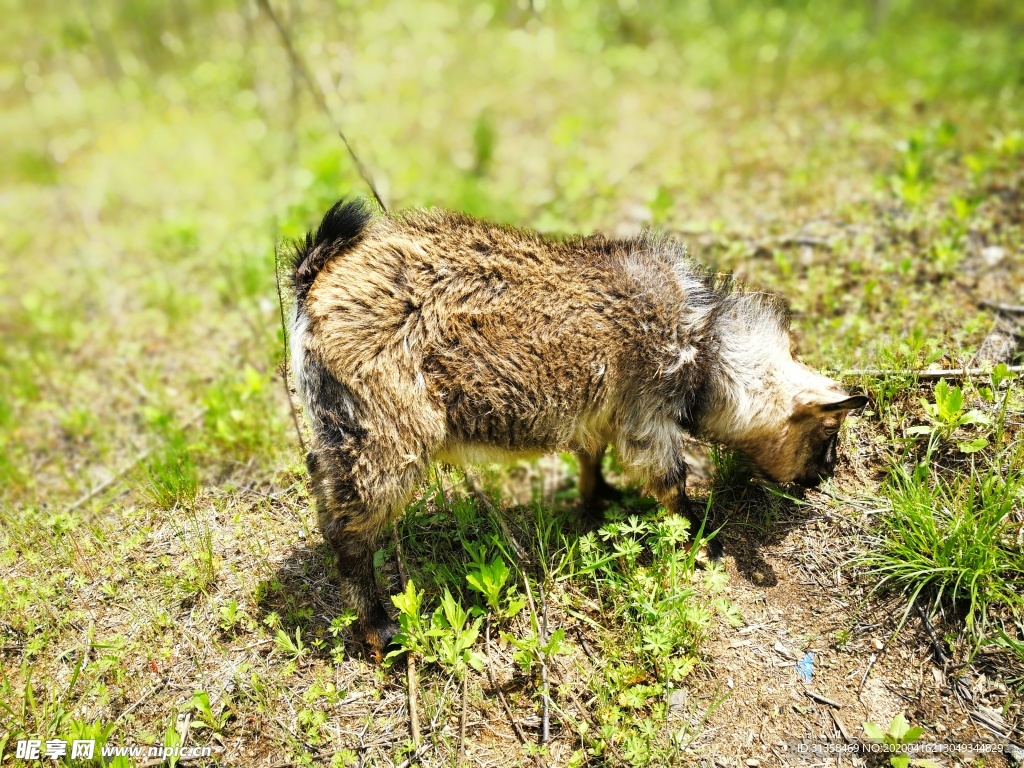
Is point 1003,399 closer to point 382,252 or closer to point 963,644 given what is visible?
point 963,644

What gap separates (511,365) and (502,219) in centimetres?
368

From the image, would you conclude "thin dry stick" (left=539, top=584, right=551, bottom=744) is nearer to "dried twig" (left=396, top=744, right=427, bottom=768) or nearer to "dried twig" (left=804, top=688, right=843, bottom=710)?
"dried twig" (left=396, top=744, right=427, bottom=768)

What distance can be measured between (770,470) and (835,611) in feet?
2.36

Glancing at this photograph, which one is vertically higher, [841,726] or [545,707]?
[545,707]

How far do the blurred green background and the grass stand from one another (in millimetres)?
45

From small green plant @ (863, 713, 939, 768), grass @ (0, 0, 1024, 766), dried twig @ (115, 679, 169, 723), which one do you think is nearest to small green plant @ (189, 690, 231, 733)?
grass @ (0, 0, 1024, 766)

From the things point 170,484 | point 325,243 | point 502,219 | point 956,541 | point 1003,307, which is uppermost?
point 325,243

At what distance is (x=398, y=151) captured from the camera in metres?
7.65

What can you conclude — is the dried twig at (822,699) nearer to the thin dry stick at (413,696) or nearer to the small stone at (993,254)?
the thin dry stick at (413,696)

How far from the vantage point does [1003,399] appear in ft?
10.9

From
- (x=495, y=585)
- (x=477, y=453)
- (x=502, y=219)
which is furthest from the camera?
(x=502, y=219)

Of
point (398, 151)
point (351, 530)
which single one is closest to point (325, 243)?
point (351, 530)

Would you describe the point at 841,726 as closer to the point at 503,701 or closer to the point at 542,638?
the point at 542,638

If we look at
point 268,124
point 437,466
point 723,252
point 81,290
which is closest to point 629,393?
point 437,466
